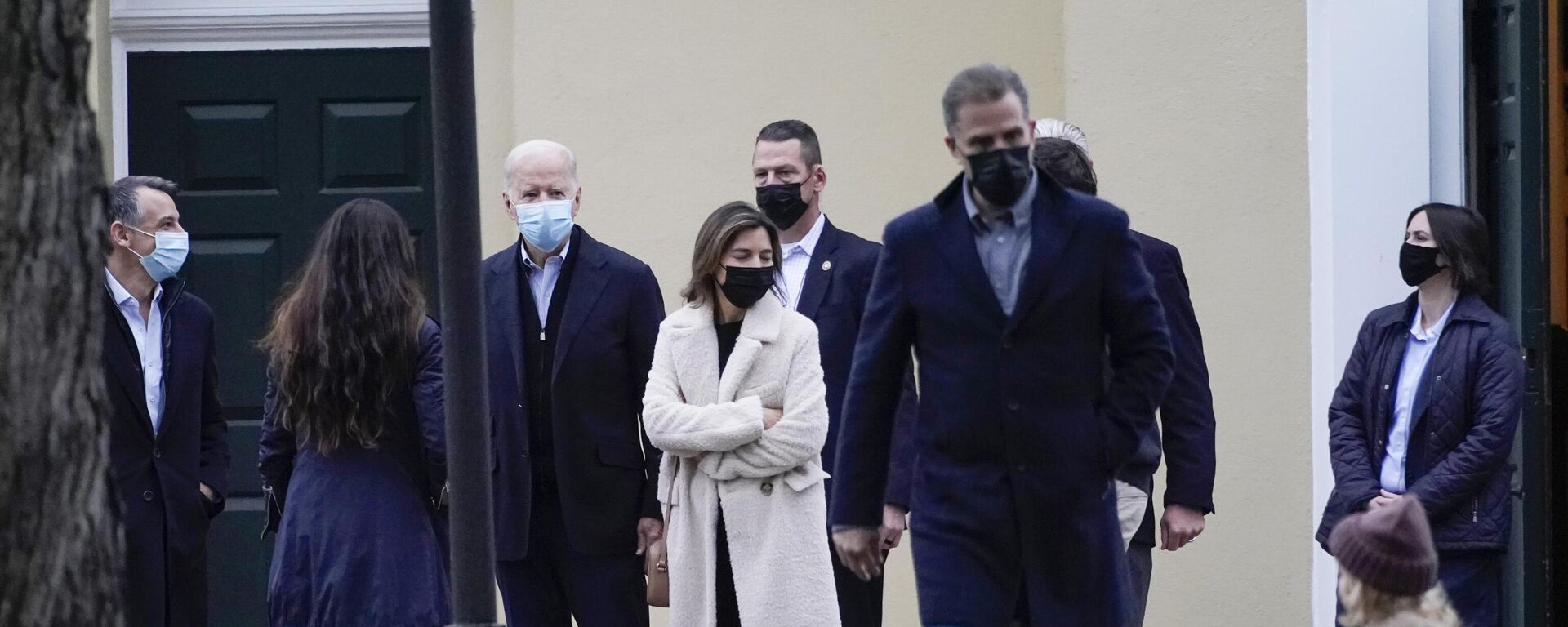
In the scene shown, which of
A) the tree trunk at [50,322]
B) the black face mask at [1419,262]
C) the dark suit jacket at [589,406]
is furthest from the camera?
the black face mask at [1419,262]

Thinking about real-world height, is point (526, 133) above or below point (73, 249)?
above

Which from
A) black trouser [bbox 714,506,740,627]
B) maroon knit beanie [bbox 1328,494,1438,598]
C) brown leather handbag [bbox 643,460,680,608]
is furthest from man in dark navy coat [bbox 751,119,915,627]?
maroon knit beanie [bbox 1328,494,1438,598]

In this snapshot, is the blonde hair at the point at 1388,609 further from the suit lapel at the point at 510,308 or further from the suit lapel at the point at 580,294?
the suit lapel at the point at 510,308

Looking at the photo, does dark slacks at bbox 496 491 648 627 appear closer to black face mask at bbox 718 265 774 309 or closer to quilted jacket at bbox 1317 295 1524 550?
black face mask at bbox 718 265 774 309

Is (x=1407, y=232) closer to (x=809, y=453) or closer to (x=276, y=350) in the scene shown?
(x=809, y=453)

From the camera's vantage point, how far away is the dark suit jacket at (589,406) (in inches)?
258

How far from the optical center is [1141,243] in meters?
6.14

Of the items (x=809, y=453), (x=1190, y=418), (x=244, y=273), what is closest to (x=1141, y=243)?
(x=1190, y=418)

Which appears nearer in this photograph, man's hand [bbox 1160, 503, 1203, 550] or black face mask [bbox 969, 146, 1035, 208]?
black face mask [bbox 969, 146, 1035, 208]

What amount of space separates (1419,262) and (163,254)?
3.99 m

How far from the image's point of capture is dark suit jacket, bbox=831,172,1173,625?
15.6 feet

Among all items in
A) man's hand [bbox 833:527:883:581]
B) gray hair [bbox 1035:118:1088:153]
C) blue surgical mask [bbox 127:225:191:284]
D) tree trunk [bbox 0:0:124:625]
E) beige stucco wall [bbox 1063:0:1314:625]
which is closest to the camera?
tree trunk [bbox 0:0:124:625]

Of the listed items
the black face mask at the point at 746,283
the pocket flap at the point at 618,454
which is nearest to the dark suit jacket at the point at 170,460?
the pocket flap at the point at 618,454

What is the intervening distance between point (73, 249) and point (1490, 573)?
4.80 meters
